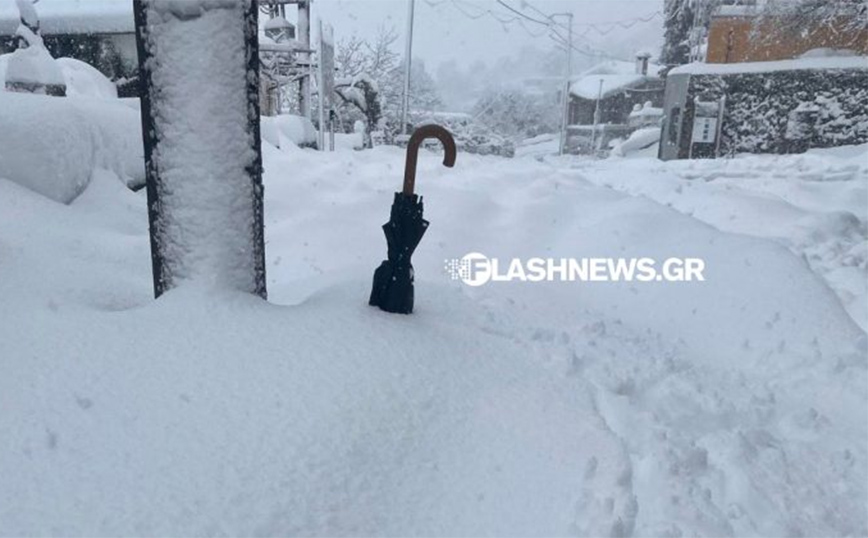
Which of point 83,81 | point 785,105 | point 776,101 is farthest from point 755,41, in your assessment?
point 83,81

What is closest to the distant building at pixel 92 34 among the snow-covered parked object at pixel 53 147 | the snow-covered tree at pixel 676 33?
the snow-covered parked object at pixel 53 147

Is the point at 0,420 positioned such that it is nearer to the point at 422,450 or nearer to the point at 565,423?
the point at 422,450

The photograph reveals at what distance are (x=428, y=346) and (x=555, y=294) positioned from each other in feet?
5.30

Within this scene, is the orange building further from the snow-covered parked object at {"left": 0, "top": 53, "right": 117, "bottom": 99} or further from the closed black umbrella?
the closed black umbrella

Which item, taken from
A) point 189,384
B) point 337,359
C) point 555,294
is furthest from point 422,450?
point 555,294

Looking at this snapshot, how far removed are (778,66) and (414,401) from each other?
18.0m

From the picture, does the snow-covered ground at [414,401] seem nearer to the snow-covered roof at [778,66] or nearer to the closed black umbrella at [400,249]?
the closed black umbrella at [400,249]

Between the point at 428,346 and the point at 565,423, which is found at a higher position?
the point at 428,346

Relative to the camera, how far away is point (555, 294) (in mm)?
3750

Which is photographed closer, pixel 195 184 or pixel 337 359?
pixel 337 359

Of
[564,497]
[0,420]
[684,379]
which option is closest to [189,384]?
[0,420]

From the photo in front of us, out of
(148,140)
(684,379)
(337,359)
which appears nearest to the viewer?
(337,359)

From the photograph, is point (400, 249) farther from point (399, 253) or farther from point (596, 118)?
point (596, 118)

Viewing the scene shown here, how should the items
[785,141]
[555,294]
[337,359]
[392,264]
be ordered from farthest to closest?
[785,141] → [555,294] → [392,264] → [337,359]
